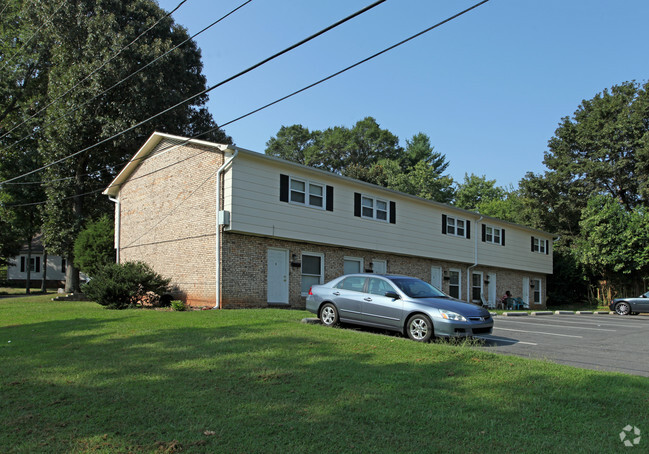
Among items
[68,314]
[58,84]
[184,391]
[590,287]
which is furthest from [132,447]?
[590,287]

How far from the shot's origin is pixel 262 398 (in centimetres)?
546

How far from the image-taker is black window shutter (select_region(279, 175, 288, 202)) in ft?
55.6

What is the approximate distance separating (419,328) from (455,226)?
55.0 feet

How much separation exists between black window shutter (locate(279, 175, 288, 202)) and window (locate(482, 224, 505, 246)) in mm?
14760

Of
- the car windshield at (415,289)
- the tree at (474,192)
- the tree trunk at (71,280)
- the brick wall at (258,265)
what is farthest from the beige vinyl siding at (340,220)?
the tree at (474,192)

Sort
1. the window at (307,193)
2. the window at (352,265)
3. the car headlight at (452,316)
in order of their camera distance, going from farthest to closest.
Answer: the window at (352,265), the window at (307,193), the car headlight at (452,316)

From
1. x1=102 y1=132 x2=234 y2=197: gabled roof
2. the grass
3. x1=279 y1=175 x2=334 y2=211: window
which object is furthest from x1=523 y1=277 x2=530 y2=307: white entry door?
the grass

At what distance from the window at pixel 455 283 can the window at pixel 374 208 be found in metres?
6.55

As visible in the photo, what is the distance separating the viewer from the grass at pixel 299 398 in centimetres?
435

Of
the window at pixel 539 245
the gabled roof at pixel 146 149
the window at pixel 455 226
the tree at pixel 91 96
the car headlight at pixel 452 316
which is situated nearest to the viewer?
the car headlight at pixel 452 316

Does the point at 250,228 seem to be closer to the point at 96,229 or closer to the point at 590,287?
the point at 96,229

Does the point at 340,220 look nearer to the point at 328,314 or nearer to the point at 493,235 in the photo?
the point at 328,314

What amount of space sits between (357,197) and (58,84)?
1784 centimetres

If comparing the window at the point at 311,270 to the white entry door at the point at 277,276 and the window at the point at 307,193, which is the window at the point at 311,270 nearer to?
the white entry door at the point at 277,276
